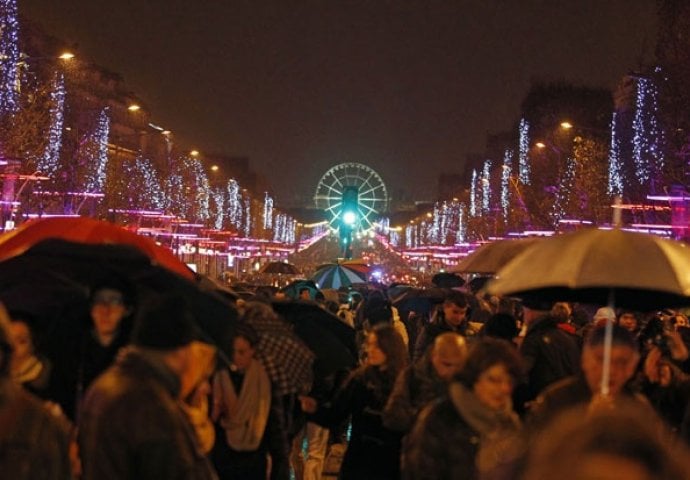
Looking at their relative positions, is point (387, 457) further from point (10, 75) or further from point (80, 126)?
point (80, 126)

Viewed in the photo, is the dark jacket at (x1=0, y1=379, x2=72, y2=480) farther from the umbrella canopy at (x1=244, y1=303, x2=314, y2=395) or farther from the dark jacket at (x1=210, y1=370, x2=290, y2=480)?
the umbrella canopy at (x1=244, y1=303, x2=314, y2=395)

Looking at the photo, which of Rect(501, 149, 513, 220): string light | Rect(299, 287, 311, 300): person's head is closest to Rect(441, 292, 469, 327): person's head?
Rect(299, 287, 311, 300): person's head

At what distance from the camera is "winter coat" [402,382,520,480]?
6148 mm

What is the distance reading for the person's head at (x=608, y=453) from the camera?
2459 millimetres

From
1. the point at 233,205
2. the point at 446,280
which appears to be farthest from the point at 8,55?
the point at 233,205

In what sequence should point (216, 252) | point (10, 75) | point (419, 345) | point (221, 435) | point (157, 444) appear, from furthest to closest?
point (216, 252), point (10, 75), point (419, 345), point (221, 435), point (157, 444)

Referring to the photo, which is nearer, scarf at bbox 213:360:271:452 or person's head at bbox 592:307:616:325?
person's head at bbox 592:307:616:325

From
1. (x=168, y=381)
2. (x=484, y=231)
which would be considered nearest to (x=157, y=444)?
(x=168, y=381)

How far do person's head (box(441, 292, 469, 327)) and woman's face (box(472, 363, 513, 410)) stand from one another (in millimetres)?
5522

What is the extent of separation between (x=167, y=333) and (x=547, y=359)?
4.47 m

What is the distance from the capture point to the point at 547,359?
29.6ft

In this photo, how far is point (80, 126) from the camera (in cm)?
5675

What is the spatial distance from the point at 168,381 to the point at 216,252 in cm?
10046

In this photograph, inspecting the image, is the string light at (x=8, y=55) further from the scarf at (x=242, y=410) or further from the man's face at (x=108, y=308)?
the man's face at (x=108, y=308)
